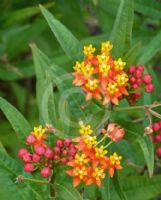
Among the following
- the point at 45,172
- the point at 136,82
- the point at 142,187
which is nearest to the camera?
the point at 45,172

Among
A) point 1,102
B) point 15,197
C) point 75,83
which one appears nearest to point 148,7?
point 75,83

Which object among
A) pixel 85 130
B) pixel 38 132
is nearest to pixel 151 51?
pixel 85 130

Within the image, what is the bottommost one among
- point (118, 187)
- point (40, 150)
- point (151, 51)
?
point (118, 187)

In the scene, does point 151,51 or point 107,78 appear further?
point 151,51

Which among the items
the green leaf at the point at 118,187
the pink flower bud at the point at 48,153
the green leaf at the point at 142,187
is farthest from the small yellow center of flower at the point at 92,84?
the green leaf at the point at 142,187

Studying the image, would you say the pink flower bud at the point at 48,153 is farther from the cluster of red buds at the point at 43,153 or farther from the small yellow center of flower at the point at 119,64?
the small yellow center of flower at the point at 119,64

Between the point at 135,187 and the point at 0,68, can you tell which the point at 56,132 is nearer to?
the point at 135,187

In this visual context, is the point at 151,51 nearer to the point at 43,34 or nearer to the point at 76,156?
the point at 76,156

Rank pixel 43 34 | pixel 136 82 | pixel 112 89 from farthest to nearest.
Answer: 1. pixel 43 34
2. pixel 136 82
3. pixel 112 89
